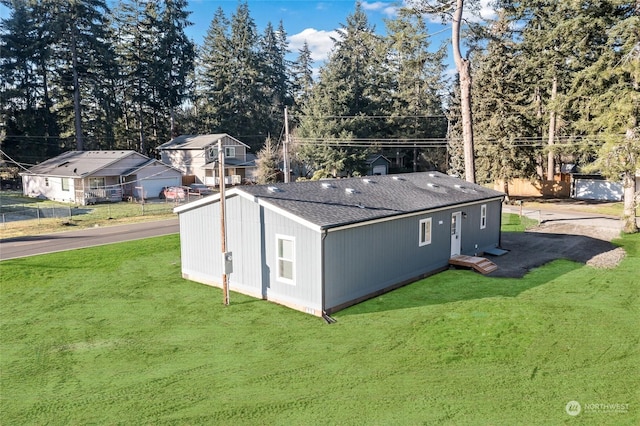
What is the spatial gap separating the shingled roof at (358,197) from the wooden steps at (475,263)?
6.63 ft

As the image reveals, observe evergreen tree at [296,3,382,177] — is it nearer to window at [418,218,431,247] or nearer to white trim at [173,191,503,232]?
window at [418,218,431,247]

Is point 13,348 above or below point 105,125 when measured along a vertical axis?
below

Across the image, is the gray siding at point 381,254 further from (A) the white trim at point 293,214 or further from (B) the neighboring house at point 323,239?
(A) the white trim at point 293,214

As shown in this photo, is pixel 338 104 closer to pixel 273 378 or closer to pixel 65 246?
pixel 65 246

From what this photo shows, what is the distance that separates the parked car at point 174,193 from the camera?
1535 inches

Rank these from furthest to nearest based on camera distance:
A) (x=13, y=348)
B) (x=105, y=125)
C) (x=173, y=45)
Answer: (x=173, y=45), (x=105, y=125), (x=13, y=348)

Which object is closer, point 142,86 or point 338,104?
point 338,104

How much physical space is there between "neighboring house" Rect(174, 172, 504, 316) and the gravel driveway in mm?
2283

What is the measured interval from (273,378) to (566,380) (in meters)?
5.37

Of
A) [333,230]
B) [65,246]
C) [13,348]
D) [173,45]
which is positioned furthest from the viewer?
[173,45]

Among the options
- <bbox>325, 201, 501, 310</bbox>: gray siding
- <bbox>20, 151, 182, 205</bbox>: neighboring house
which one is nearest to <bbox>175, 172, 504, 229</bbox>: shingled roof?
<bbox>325, 201, 501, 310</bbox>: gray siding

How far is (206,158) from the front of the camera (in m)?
47.8

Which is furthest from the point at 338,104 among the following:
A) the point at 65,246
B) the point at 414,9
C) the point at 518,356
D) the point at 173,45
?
the point at 518,356

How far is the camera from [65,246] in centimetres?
2092
